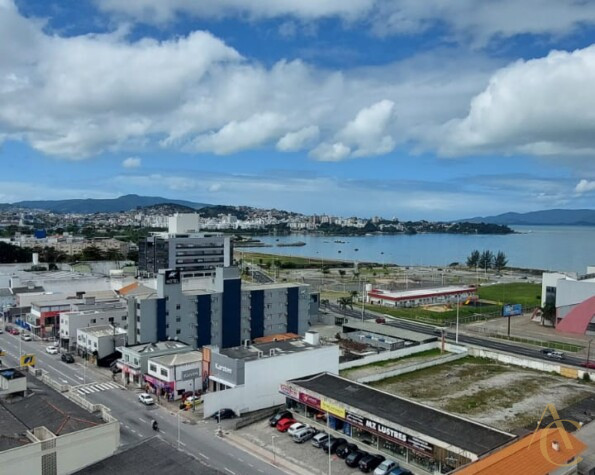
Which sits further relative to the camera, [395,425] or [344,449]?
[344,449]

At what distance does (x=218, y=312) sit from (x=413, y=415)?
1689 centimetres

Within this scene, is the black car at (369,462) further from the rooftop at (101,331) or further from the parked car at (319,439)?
the rooftop at (101,331)

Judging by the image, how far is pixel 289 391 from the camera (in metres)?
22.0

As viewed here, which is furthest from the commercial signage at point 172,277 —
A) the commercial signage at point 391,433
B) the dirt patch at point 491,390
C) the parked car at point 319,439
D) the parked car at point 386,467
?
the parked car at point 386,467

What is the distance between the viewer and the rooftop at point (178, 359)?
24978 millimetres

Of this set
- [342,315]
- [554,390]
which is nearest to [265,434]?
[554,390]

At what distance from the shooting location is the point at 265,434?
799 inches

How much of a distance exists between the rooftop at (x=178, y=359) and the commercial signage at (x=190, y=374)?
428 mm

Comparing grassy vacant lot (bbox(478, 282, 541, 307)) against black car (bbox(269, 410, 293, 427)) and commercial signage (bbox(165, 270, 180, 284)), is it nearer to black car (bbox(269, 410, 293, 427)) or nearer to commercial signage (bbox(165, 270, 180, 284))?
commercial signage (bbox(165, 270, 180, 284))

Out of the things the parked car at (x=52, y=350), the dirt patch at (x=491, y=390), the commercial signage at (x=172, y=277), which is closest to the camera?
the dirt patch at (x=491, y=390)

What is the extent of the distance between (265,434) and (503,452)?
8.92m

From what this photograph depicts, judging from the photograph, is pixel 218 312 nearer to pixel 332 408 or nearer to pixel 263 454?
pixel 332 408

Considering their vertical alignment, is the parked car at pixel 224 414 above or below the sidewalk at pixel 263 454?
above

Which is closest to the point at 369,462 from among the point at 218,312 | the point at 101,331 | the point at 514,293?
the point at 218,312
